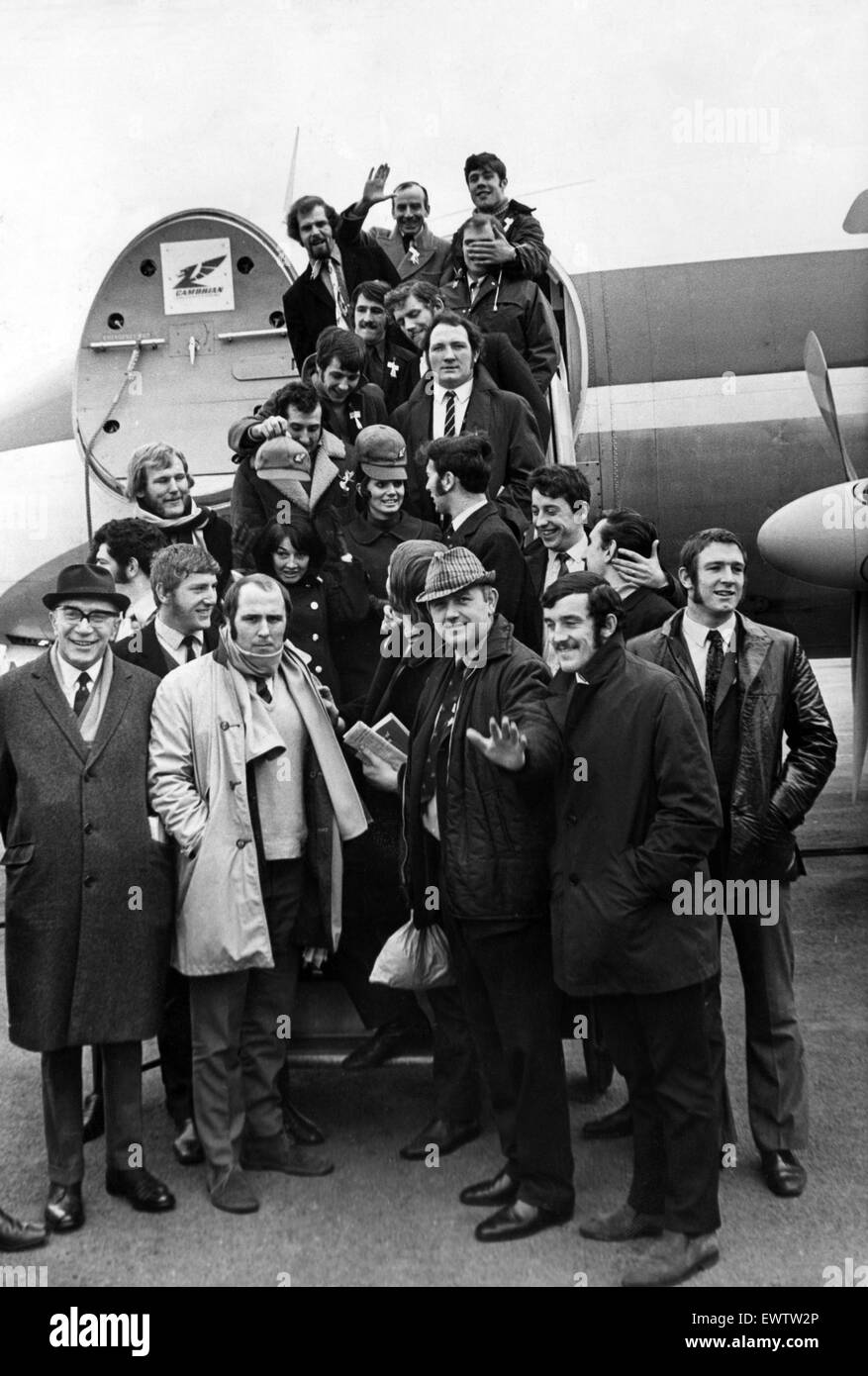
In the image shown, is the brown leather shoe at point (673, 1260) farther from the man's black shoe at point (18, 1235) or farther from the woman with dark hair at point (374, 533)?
the woman with dark hair at point (374, 533)

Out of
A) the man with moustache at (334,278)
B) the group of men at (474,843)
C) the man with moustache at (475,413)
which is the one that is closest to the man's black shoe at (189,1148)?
the group of men at (474,843)

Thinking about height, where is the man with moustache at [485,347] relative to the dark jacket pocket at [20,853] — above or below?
above

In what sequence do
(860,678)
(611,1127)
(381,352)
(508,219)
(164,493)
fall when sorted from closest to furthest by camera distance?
(611,1127)
(164,493)
(381,352)
(508,219)
(860,678)

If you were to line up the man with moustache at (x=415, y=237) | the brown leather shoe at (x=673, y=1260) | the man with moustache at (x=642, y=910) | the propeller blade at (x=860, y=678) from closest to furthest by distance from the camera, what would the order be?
the brown leather shoe at (x=673, y=1260) → the man with moustache at (x=642, y=910) → the man with moustache at (x=415, y=237) → the propeller blade at (x=860, y=678)

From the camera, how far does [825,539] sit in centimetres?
739

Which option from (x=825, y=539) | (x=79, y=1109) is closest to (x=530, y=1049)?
(x=79, y=1109)

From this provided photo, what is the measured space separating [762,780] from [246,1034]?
1.82 meters

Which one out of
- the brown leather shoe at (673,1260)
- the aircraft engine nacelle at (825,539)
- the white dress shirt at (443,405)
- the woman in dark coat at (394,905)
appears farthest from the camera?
the aircraft engine nacelle at (825,539)

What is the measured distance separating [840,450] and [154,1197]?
6174 mm

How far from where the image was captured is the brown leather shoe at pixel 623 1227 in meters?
3.56

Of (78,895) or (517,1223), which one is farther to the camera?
(78,895)

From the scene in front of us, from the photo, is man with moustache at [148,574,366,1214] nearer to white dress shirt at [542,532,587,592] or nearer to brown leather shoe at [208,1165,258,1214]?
brown leather shoe at [208,1165,258,1214]

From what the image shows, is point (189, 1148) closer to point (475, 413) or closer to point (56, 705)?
point (56, 705)

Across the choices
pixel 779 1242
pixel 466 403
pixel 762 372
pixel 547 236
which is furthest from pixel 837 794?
pixel 779 1242
